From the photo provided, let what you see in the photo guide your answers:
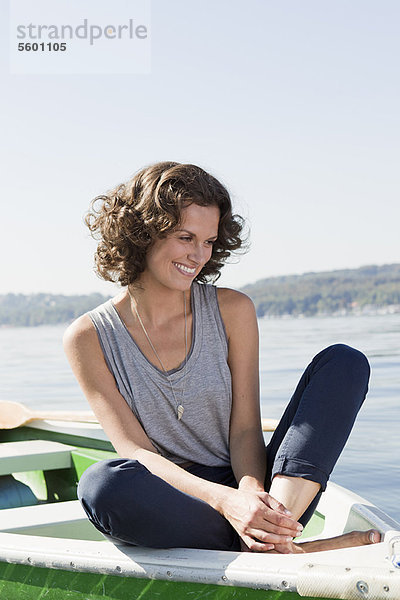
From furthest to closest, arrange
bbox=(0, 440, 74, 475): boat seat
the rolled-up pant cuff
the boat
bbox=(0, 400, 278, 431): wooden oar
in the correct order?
bbox=(0, 400, 278, 431): wooden oar, bbox=(0, 440, 74, 475): boat seat, the rolled-up pant cuff, the boat

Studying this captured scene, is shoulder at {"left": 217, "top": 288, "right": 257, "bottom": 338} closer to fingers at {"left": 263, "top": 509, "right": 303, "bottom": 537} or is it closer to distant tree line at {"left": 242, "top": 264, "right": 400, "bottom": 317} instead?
fingers at {"left": 263, "top": 509, "right": 303, "bottom": 537}

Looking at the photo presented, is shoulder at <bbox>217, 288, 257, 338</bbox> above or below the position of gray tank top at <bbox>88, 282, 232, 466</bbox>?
above

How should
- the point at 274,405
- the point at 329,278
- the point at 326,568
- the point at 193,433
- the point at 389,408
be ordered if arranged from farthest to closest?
the point at 329,278
the point at 274,405
the point at 389,408
the point at 193,433
the point at 326,568

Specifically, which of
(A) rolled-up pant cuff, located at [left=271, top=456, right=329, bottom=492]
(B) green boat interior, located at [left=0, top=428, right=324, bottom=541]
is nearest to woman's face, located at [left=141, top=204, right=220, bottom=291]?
(A) rolled-up pant cuff, located at [left=271, top=456, right=329, bottom=492]

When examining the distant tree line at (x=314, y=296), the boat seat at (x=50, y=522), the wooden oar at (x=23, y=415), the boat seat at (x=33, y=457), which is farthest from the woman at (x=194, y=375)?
the distant tree line at (x=314, y=296)

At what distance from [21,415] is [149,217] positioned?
1.72 meters

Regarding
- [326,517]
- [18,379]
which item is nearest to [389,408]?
[326,517]

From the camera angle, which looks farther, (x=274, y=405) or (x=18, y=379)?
(x=18, y=379)

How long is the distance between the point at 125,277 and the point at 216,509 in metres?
0.68

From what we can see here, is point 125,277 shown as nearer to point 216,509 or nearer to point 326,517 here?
point 216,509

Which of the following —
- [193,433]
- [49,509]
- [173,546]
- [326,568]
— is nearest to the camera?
[326,568]

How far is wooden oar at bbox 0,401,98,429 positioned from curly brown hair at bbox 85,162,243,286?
128 centimetres

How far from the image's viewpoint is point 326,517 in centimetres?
225

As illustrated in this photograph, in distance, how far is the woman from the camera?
182 cm
